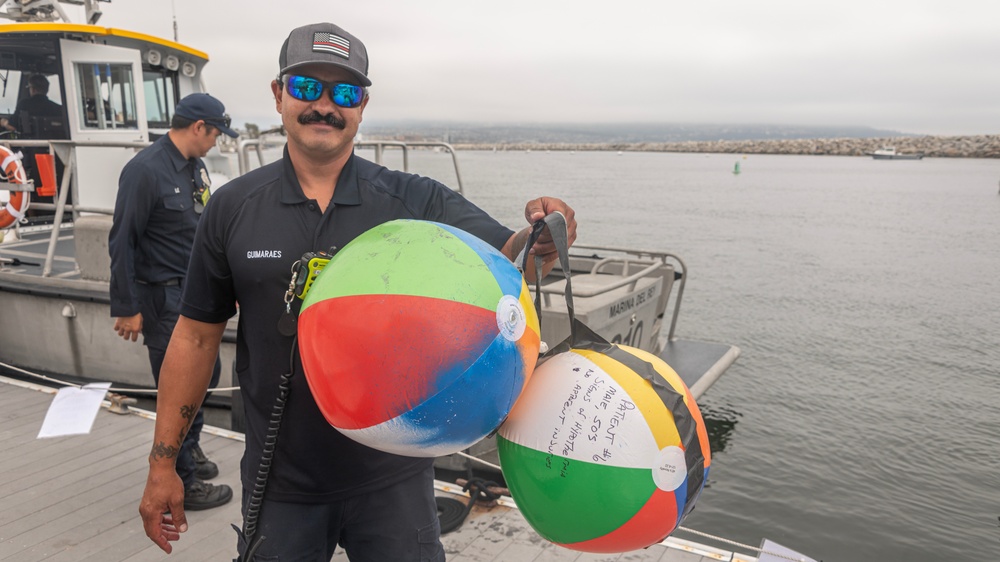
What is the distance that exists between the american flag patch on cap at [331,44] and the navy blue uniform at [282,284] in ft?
1.14

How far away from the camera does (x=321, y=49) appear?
6.30 feet

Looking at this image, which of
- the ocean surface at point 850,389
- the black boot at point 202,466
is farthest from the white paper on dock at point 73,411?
the ocean surface at point 850,389

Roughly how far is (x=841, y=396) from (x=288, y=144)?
1137 centimetres

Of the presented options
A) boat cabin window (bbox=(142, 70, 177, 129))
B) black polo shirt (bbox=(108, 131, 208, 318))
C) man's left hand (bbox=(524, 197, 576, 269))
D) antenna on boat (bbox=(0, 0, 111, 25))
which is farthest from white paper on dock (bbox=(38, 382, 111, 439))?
antenna on boat (bbox=(0, 0, 111, 25))

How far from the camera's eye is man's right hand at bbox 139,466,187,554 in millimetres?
2258

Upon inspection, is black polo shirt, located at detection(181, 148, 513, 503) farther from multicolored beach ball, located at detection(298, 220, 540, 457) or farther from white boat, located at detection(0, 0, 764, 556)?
white boat, located at detection(0, 0, 764, 556)

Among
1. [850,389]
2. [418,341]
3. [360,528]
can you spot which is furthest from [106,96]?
[850,389]

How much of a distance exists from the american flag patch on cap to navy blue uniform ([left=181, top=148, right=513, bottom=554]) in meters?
0.35

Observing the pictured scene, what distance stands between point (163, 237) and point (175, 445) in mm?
2061

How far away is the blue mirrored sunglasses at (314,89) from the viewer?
1.96 metres

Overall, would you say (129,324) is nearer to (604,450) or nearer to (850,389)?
(604,450)

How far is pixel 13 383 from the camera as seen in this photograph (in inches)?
239

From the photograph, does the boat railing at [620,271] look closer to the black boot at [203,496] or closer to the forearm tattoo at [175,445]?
the black boot at [203,496]

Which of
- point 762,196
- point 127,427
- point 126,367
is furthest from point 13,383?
point 762,196
